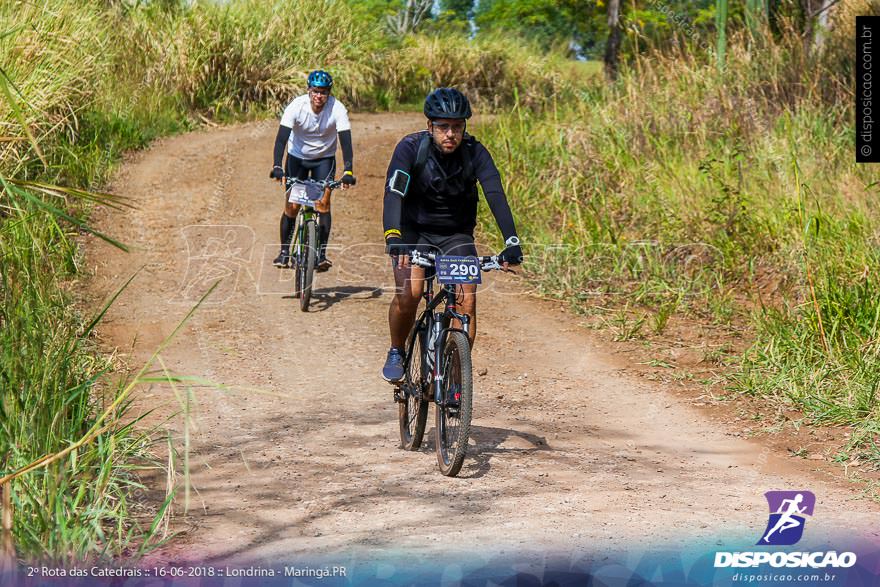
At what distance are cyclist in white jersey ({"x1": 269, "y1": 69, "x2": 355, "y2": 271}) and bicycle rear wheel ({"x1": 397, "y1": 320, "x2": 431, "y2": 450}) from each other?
4.11m

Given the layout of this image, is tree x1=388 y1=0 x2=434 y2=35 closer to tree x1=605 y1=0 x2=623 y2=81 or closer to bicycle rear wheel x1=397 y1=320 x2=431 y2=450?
tree x1=605 y1=0 x2=623 y2=81

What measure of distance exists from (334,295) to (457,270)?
228 inches

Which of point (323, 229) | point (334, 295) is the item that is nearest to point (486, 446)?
point (323, 229)

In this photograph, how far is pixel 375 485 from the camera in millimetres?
5875

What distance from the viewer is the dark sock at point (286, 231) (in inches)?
444

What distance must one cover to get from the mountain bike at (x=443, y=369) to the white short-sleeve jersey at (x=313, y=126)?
15.4 ft

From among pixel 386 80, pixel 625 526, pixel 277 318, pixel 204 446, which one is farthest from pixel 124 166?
pixel 625 526

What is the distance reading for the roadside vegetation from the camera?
16.4 feet

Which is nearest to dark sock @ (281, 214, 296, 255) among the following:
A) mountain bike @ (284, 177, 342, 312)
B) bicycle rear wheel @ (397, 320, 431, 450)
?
mountain bike @ (284, 177, 342, 312)

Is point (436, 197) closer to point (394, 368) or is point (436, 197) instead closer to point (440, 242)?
point (440, 242)

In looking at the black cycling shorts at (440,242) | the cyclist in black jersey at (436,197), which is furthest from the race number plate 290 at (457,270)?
the black cycling shorts at (440,242)

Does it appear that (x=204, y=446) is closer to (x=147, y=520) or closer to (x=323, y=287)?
(x=147, y=520)

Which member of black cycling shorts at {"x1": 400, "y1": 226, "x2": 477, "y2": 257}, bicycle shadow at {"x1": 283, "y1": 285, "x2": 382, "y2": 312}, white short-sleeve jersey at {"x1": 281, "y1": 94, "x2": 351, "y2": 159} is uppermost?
white short-sleeve jersey at {"x1": 281, "y1": 94, "x2": 351, "y2": 159}

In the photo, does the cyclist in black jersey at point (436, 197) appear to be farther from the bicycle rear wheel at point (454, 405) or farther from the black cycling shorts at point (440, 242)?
the bicycle rear wheel at point (454, 405)
